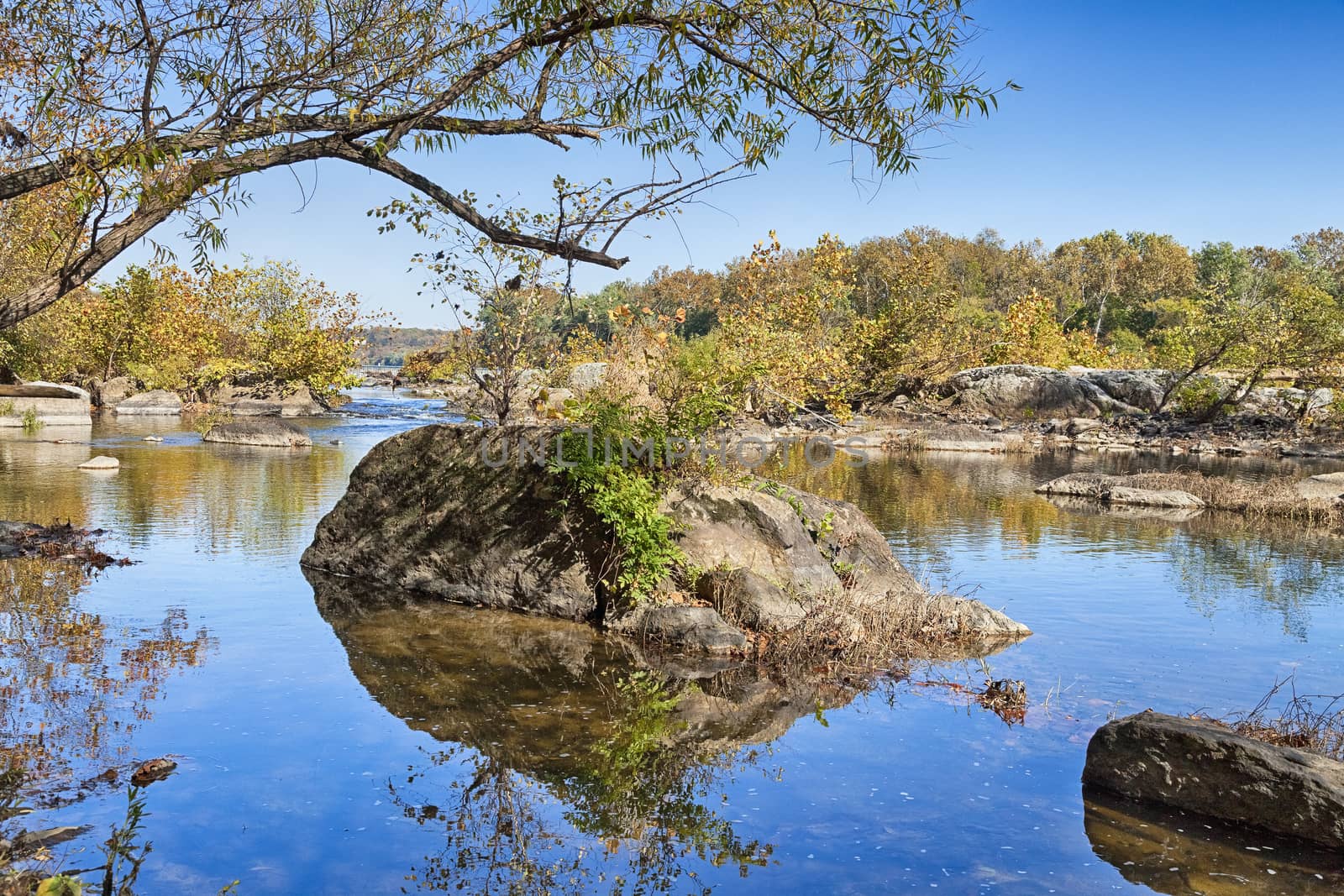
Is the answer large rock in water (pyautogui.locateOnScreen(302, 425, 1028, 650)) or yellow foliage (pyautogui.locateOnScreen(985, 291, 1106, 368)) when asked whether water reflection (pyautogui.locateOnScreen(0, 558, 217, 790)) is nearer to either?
large rock in water (pyautogui.locateOnScreen(302, 425, 1028, 650))

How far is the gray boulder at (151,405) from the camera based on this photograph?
4262 centimetres

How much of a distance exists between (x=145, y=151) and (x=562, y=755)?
4643 mm

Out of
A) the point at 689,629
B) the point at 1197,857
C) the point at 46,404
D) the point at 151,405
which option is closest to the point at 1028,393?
the point at 151,405

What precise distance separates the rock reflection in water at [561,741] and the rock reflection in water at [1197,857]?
2098 mm

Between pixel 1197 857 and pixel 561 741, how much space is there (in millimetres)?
4148

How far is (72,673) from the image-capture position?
8.45m

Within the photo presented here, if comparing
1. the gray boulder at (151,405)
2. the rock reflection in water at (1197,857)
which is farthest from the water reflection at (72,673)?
the gray boulder at (151,405)

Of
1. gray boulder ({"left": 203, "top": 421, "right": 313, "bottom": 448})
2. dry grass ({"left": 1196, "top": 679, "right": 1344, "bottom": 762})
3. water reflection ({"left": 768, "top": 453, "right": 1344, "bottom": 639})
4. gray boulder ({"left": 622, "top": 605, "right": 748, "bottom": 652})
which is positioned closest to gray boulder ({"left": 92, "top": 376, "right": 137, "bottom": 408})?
gray boulder ({"left": 203, "top": 421, "right": 313, "bottom": 448})

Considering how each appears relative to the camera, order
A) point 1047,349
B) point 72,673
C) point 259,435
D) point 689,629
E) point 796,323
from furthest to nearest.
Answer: point 1047,349 → point 796,323 → point 259,435 → point 689,629 → point 72,673

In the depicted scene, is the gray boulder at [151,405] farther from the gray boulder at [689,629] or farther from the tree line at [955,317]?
the gray boulder at [689,629]

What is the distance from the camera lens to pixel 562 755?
7.32m

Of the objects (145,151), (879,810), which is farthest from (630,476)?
(145,151)

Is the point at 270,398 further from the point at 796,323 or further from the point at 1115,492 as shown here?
the point at 1115,492

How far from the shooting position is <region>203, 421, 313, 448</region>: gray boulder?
30.5 metres
